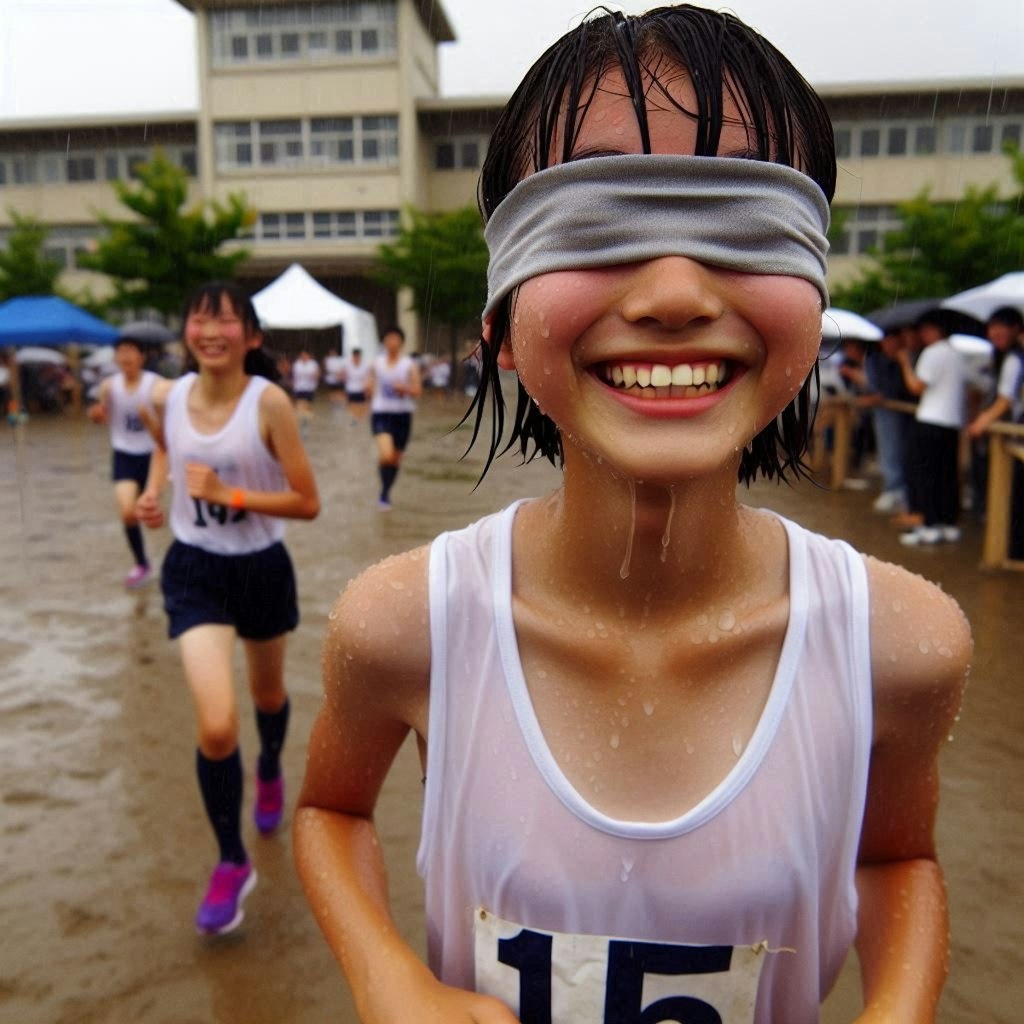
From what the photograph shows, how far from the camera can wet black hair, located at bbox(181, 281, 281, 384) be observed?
3.69 meters

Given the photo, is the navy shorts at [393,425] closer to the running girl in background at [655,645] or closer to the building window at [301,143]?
the running girl in background at [655,645]

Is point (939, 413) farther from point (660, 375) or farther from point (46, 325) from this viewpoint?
point (46, 325)

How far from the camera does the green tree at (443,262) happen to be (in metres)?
A: 30.3

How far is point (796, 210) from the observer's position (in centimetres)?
112

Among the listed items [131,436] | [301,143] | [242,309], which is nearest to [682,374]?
[242,309]

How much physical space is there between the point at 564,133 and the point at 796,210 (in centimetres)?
27

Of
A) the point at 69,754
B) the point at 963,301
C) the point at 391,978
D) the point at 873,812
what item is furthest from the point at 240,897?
the point at 963,301

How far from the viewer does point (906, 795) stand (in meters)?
1.32

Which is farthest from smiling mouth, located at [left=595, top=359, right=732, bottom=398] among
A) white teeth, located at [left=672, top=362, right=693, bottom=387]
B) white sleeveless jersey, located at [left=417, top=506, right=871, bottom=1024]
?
white sleeveless jersey, located at [left=417, top=506, right=871, bottom=1024]

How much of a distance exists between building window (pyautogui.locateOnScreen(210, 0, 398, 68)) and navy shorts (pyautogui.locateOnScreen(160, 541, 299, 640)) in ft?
127

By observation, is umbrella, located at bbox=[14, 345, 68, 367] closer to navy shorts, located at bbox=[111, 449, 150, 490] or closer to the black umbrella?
navy shorts, located at bbox=[111, 449, 150, 490]

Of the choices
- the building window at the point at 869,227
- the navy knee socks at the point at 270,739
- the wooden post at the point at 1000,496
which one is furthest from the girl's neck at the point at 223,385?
the building window at the point at 869,227

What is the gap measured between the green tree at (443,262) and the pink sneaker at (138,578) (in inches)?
870

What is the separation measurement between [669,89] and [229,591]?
283 centimetres
